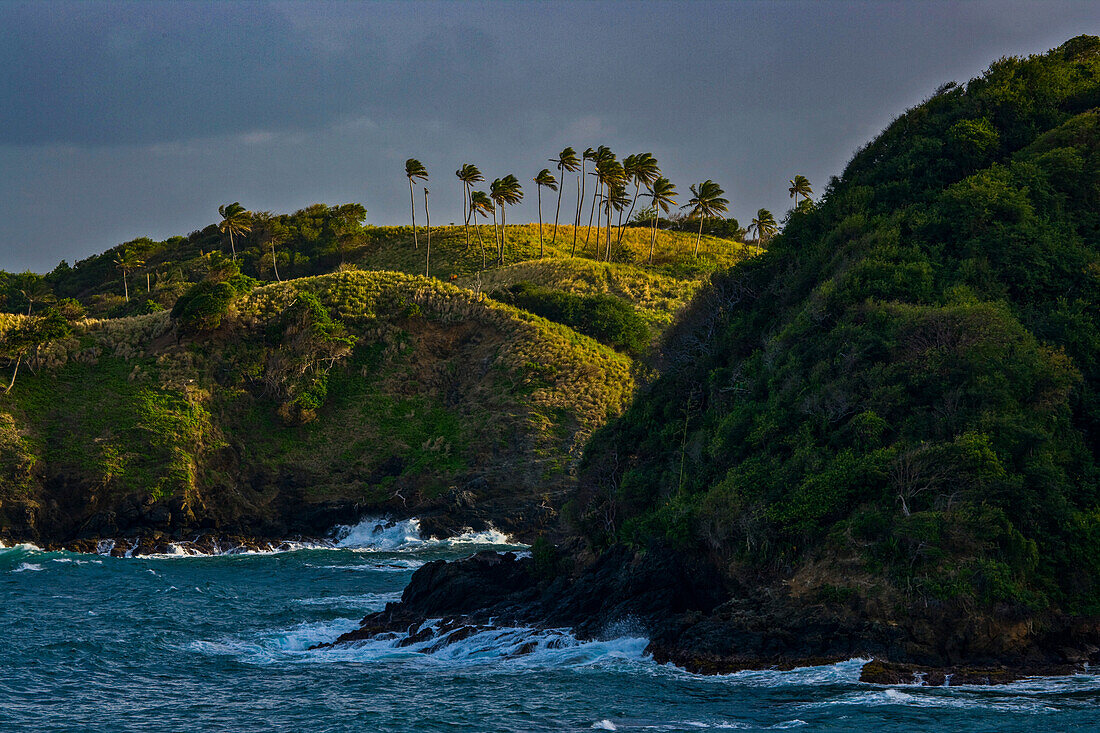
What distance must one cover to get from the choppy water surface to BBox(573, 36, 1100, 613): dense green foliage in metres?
4.10

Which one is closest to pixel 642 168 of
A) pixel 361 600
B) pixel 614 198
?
pixel 614 198

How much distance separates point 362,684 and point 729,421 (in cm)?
1690

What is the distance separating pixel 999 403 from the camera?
108 ft

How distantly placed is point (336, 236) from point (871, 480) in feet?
367

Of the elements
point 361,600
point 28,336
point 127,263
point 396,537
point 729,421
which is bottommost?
point 361,600

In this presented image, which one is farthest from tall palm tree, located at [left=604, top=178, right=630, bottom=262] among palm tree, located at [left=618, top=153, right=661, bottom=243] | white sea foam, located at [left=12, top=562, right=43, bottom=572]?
white sea foam, located at [left=12, top=562, right=43, bottom=572]

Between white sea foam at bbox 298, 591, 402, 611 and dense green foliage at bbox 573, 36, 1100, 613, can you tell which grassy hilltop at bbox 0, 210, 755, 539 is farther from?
dense green foliage at bbox 573, 36, 1100, 613

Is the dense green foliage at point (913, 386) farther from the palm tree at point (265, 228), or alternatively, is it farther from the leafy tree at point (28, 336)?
the palm tree at point (265, 228)

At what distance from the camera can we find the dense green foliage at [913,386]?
3073cm

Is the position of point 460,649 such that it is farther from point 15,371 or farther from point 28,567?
point 15,371

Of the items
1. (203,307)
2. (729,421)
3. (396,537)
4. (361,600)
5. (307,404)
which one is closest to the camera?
(729,421)

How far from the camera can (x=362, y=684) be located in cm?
3105

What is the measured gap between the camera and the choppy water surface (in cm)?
2561

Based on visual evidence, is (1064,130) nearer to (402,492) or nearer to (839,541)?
(839,541)
